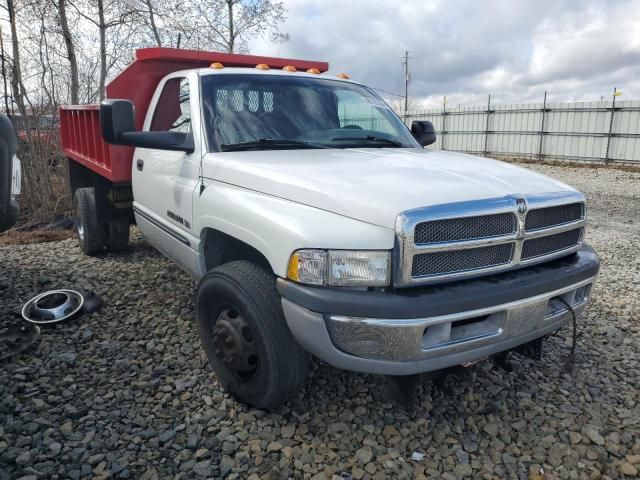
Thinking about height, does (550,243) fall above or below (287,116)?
below

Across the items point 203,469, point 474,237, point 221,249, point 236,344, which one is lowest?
point 203,469

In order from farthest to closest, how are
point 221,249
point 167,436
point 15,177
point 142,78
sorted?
Answer: 1. point 142,78
2. point 15,177
3. point 221,249
4. point 167,436

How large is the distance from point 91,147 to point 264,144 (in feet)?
9.96


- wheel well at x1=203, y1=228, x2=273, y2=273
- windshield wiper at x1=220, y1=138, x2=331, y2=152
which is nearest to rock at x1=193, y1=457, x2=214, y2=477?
wheel well at x1=203, y1=228, x2=273, y2=273

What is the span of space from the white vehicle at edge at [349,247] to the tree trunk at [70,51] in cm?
926

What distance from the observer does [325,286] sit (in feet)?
7.25

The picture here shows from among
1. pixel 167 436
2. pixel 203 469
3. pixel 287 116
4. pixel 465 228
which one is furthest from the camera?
pixel 287 116

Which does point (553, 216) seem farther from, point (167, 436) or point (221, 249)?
point (167, 436)

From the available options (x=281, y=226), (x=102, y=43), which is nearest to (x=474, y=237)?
(x=281, y=226)

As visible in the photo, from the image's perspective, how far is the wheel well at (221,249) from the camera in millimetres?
3078

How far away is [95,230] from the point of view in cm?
555

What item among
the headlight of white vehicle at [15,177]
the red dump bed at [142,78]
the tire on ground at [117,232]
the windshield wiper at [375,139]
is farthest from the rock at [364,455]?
the tire on ground at [117,232]

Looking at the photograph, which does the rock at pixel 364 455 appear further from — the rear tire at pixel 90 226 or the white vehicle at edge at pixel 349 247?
the rear tire at pixel 90 226

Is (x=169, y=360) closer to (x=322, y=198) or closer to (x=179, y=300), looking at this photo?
(x=179, y=300)
